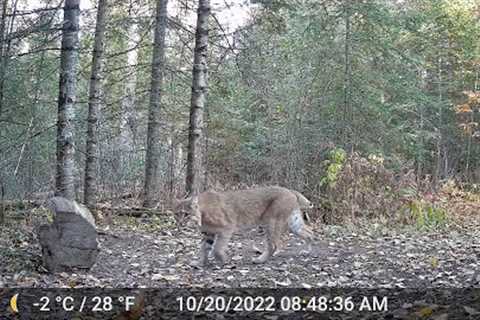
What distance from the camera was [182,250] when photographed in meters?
9.76

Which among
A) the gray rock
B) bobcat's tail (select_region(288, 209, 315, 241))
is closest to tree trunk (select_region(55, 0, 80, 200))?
the gray rock

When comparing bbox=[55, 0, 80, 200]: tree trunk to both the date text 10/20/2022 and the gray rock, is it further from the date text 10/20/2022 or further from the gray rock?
the date text 10/20/2022

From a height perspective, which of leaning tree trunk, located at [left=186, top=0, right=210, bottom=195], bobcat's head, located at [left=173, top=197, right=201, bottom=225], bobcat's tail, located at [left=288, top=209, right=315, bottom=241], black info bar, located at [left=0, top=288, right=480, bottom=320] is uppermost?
leaning tree trunk, located at [left=186, top=0, right=210, bottom=195]

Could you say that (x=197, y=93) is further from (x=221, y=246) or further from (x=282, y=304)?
(x=282, y=304)

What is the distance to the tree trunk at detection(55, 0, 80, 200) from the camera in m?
9.60

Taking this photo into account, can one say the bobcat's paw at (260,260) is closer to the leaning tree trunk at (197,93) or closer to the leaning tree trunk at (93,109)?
the leaning tree trunk at (197,93)

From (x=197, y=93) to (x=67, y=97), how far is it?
3.40 meters

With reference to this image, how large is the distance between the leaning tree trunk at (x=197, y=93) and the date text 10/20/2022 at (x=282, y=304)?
22.3 feet

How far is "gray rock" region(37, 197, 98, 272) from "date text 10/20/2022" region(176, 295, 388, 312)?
2292 millimetres

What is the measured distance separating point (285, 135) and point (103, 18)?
18.7ft

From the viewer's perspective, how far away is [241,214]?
8.85m

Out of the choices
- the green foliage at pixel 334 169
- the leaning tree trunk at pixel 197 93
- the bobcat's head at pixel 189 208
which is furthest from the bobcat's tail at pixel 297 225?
the green foliage at pixel 334 169

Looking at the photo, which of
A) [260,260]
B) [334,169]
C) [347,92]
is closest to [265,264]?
[260,260]

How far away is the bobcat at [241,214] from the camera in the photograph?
850 cm
